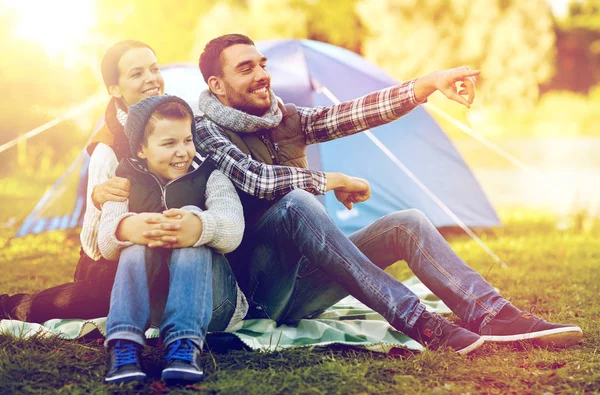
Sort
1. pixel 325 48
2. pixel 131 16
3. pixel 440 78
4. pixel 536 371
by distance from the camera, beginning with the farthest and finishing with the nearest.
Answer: pixel 131 16 < pixel 325 48 < pixel 440 78 < pixel 536 371

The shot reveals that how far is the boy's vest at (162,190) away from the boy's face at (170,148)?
37mm

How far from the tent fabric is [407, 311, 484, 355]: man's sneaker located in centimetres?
218

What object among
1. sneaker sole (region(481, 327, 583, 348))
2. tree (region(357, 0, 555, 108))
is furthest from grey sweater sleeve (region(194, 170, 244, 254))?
tree (region(357, 0, 555, 108))

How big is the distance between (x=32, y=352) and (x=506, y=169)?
9.43 meters

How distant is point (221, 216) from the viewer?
2396 mm

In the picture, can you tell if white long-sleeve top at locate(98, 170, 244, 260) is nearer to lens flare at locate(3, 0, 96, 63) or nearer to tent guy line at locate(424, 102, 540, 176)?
tent guy line at locate(424, 102, 540, 176)

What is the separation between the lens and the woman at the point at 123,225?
2.50 m

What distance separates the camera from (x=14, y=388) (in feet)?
7.26

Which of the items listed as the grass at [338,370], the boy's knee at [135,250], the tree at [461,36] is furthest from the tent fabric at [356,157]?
the tree at [461,36]

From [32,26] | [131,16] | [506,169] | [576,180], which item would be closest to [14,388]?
[32,26]

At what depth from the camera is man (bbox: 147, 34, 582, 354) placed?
2.46m

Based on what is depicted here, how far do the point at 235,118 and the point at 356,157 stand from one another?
2.10 meters

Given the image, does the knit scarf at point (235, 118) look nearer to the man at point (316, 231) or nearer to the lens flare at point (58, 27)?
the man at point (316, 231)

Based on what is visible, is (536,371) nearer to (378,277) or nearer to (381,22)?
(378,277)
